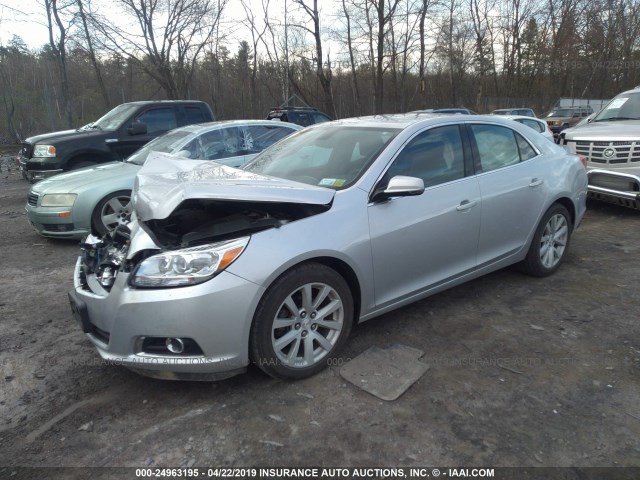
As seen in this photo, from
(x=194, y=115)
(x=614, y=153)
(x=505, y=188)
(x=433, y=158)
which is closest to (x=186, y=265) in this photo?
(x=433, y=158)

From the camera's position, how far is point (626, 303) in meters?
3.87

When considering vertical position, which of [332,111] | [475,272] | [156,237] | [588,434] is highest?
[332,111]

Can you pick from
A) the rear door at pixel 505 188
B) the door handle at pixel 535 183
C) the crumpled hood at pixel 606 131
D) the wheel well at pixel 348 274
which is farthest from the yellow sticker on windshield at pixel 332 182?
the crumpled hood at pixel 606 131

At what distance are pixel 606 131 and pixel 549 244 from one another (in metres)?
3.63

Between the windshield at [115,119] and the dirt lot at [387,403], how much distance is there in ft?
19.5

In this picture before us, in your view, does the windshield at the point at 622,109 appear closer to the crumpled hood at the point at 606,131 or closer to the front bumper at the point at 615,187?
the crumpled hood at the point at 606,131

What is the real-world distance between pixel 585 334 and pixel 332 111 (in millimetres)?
18823

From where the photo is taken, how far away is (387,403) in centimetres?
262

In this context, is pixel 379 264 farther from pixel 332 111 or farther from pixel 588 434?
pixel 332 111

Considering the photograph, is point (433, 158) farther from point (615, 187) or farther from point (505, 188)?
point (615, 187)

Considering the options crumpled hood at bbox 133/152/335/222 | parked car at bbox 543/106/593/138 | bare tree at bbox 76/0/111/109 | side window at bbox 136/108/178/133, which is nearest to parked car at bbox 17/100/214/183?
side window at bbox 136/108/178/133

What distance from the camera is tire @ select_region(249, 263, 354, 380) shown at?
2.61 metres

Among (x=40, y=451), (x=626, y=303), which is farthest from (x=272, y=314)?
(x=626, y=303)

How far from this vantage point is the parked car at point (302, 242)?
2502 millimetres
